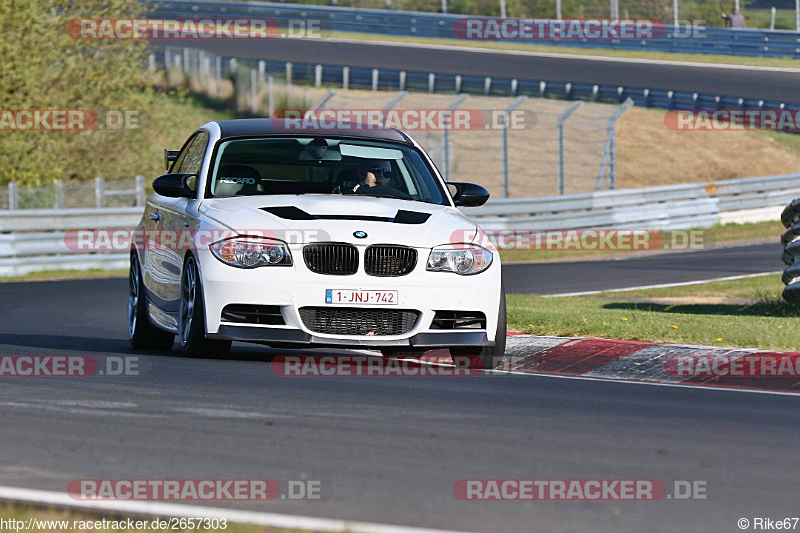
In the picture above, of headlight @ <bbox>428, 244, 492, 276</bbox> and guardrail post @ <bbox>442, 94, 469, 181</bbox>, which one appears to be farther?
guardrail post @ <bbox>442, 94, 469, 181</bbox>

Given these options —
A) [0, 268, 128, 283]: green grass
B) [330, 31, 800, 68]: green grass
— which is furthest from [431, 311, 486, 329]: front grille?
[330, 31, 800, 68]: green grass

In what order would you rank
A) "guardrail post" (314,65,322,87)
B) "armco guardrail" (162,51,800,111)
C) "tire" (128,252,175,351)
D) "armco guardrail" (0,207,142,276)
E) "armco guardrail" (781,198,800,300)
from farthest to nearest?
"guardrail post" (314,65,322,87) < "armco guardrail" (162,51,800,111) < "armco guardrail" (0,207,142,276) < "armco guardrail" (781,198,800,300) < "tire" (128,252,175,351)

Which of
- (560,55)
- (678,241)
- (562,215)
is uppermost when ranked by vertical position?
(560,55)

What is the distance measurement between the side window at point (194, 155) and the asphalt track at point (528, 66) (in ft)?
101

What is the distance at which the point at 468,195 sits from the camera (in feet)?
34.9

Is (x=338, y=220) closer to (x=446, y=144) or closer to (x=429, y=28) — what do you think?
(x=446, y=144)

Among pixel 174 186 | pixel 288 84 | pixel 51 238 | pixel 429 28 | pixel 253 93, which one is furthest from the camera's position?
pixel 429 28

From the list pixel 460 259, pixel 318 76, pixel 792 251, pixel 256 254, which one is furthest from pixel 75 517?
pixel 318 76

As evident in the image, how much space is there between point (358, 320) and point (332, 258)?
0.44 metres

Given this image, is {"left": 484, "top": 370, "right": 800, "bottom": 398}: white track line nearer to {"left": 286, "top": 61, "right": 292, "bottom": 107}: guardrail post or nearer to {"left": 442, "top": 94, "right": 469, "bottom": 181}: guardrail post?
{"left": 442, "top": 94, "right": 469, "bottom": 181}: guardrail post

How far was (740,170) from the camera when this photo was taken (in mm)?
38844

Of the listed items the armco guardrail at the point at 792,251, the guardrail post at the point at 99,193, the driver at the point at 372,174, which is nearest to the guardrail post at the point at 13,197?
the guardrail post at the point at 99,193

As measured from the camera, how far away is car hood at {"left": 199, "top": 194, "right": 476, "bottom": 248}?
927 cm

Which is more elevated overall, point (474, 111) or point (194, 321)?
point (194, 321)
